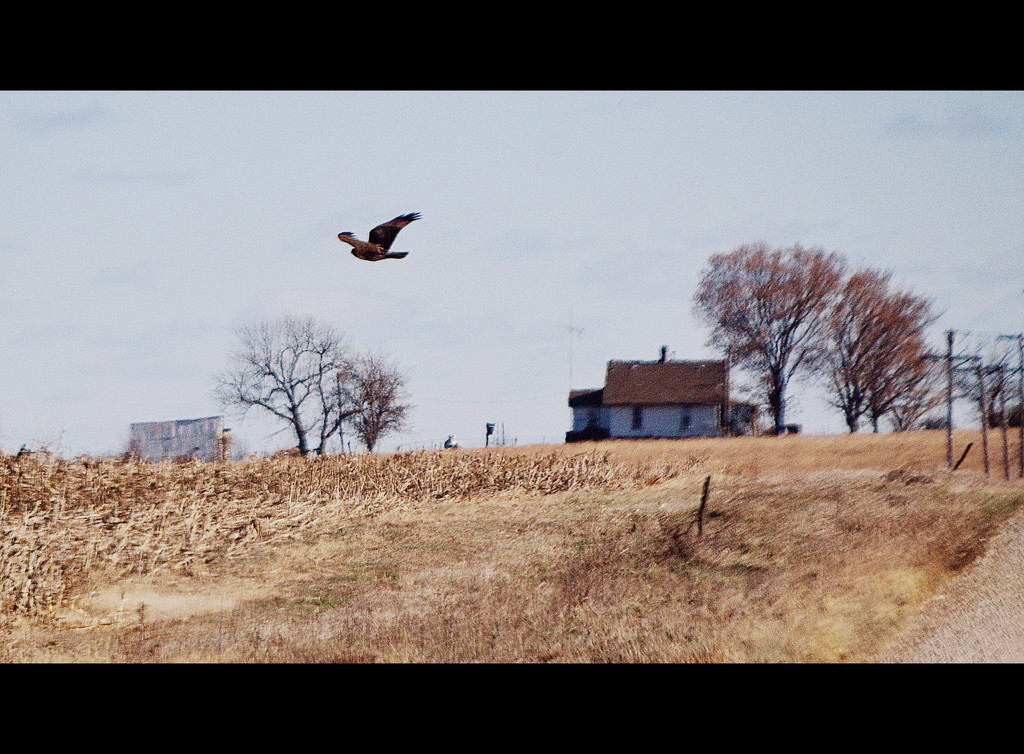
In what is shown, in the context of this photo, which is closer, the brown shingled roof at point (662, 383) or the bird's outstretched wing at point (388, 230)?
the bird's outstretched wing at point (388, 230)

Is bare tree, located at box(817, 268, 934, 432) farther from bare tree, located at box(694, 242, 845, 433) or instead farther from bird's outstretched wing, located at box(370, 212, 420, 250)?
bird's outstretched wing, located at box(370, 212, 420, 250)

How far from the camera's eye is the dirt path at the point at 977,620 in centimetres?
960

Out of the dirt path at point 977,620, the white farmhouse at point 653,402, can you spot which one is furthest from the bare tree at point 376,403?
the dirt path at point 977,620

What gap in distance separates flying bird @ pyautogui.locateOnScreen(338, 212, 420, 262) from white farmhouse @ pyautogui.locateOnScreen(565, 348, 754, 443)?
41603 mm

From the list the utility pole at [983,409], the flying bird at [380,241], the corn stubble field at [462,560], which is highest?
the flying bird at [380,241]

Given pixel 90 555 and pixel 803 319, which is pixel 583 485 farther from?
pixel 803 319

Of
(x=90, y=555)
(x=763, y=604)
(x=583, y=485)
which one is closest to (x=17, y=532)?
(x=90, y=555)

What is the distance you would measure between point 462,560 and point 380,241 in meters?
8.68

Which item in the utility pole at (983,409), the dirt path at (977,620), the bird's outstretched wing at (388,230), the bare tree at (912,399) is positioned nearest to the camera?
the dirt path at (977,620)

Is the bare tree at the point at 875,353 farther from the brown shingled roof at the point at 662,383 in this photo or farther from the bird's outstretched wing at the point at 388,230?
the bird's outstretched wing at the point at 388,230

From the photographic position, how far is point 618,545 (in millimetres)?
18359

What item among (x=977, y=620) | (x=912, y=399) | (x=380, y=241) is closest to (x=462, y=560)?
(x=380, y=241)
